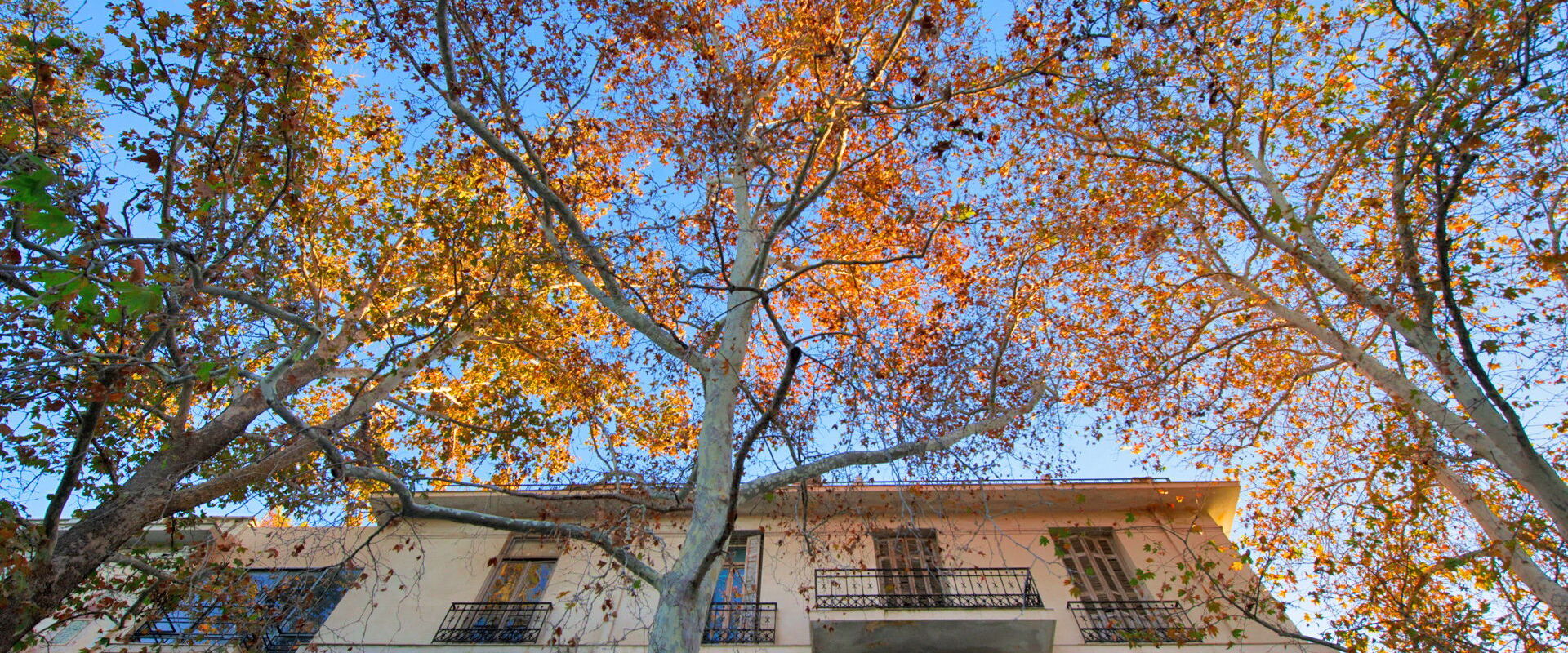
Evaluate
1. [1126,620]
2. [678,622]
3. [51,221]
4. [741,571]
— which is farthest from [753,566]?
[51,221]

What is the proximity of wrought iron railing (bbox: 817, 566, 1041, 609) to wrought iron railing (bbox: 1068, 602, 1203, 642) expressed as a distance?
808 millimetres

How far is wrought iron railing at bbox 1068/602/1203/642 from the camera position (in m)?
9.84

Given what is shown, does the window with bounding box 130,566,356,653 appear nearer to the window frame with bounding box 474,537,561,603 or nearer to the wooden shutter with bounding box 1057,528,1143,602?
the window frame with bounding box 474,537,561,603

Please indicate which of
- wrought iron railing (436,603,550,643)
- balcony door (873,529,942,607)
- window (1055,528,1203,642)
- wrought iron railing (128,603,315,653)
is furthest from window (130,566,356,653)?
window (1055,528,1203,642)

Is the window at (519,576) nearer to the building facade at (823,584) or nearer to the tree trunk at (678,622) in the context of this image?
the building facade at (823,584)

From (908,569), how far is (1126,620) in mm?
3281

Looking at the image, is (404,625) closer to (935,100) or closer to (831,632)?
(831,632)

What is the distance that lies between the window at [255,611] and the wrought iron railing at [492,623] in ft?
5.54

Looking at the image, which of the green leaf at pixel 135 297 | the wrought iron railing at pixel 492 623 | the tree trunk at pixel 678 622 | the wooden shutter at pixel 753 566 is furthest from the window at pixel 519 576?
the green leaf at pixel 135 297

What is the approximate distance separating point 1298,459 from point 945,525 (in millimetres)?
6037

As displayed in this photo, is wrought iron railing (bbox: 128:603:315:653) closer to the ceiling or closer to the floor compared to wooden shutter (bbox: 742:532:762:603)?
closer to the floor

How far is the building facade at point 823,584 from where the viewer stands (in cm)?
995

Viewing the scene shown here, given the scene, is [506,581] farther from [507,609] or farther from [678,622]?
[678,622]

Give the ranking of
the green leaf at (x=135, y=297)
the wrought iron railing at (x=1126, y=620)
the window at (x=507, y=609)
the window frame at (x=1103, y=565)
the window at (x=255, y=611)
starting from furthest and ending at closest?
the window frame at (x=1103, y=565) → the window at (x=507, y=609) → the wrought iron railing at (x=1126, y=620) → the window at (x=255, y=611) → the green leaf at (x=135, y=297)
